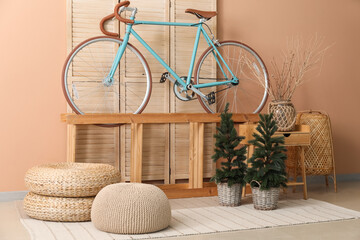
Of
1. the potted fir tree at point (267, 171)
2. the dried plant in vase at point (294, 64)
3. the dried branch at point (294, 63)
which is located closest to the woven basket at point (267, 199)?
the potted fir tree at point (267, 171)

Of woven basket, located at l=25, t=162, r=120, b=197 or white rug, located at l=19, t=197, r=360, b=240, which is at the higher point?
woven basket, located at l=25, t=162, r=120, b=197

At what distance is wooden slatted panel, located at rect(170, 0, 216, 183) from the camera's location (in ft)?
13.9

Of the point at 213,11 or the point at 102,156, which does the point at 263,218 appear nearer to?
the point at 102,156

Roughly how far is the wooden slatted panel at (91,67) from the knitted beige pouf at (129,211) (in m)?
1.18

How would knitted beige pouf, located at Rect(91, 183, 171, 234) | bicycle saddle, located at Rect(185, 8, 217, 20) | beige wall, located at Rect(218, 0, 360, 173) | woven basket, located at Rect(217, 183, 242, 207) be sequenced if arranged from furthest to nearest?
beige wall, located at Rect(218, 0, 360, 173) < bicycle saddle, located at Rect(185, 8, 217, 20) < woven basket, located at Rect(217, 183, 242, 207) < knitted beige pouf, located at Rect(91, 183, 171, 234)

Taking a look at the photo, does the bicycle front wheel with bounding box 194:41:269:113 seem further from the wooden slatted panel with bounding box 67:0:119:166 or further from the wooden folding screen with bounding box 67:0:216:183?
the wooden slatted panel with bounding box 67:0:119:166

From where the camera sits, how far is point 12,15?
385cm

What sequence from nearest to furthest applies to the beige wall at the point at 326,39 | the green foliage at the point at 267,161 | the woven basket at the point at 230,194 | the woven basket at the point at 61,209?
the woven basket at the point at 61,209
the green foliage at the point at 267,161
the woven basket at the point at 230,194
the beige wall at the point at 326,39

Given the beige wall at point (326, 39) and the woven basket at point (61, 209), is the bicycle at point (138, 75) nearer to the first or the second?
the beige wall at point (326, 39)

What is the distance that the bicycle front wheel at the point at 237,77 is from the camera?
171 inches

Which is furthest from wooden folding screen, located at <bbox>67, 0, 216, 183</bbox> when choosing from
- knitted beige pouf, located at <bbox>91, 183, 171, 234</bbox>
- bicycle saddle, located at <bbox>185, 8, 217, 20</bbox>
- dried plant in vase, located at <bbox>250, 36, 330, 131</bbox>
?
knitted beige pouf, located at <bbox>91, 183, 171, 234</bbox>

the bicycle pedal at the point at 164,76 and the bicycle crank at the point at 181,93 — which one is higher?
the bicycle pedal at the point at 164,76

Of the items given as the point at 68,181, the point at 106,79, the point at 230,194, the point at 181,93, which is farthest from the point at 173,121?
the point at 68,181

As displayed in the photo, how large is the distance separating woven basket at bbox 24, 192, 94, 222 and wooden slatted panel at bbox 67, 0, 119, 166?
861mm
